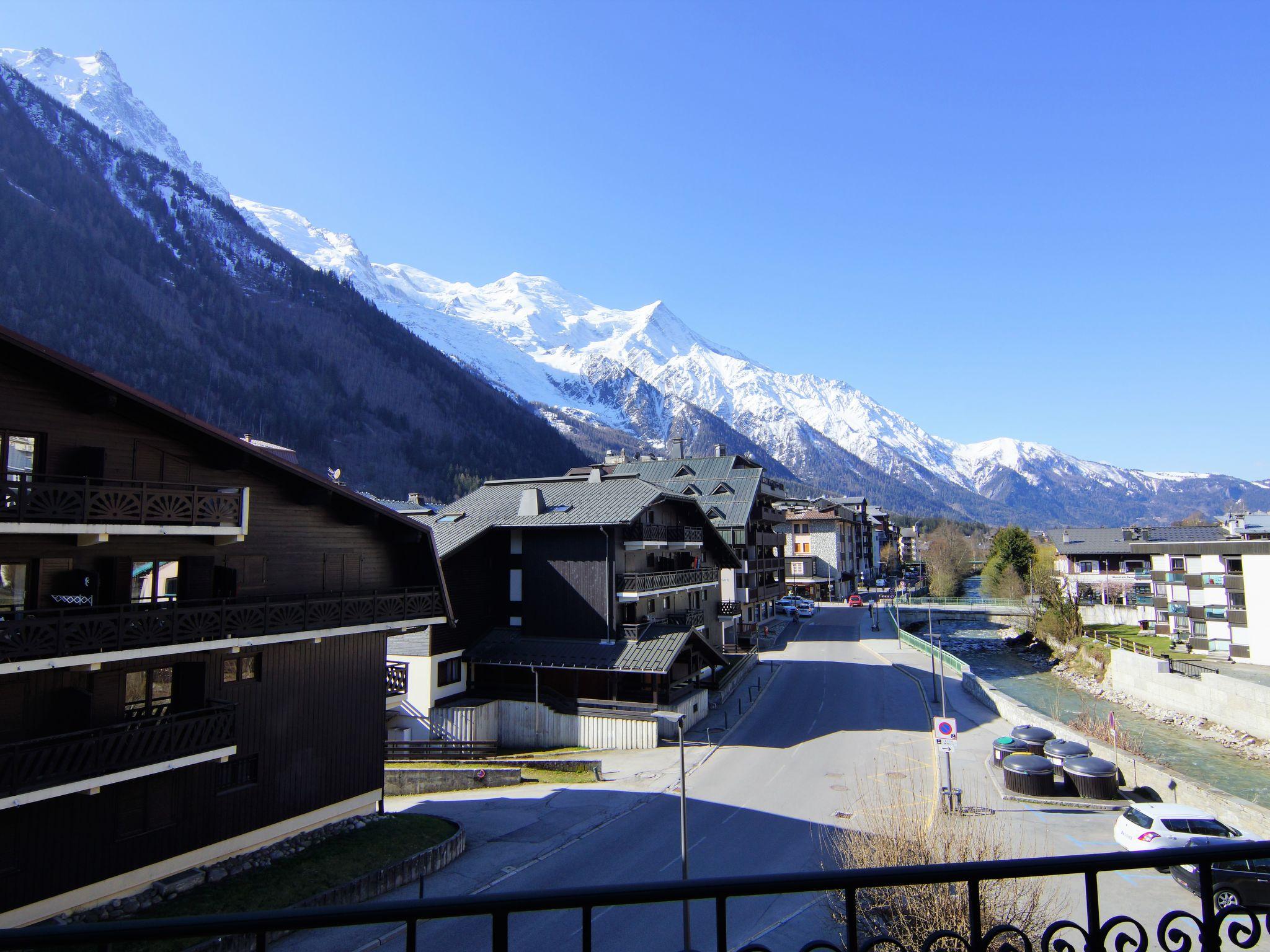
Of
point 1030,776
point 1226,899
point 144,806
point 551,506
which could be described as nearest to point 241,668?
point 144,806

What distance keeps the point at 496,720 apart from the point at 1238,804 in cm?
3067

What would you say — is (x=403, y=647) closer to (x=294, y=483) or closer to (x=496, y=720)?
(x=496, y=720)

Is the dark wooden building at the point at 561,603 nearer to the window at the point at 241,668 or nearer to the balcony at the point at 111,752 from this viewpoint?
the window at the point at 241,668

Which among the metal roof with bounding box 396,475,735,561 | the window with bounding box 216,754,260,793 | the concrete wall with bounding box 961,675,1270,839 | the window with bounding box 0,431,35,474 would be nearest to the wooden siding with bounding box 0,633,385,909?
the window with bounding box 216,754,260,793

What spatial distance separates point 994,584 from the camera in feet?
372

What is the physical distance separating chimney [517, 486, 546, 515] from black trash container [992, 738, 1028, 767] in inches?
1021

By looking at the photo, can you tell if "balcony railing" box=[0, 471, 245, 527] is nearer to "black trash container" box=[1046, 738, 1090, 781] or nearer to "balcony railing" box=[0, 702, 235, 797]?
"balcony railing" box=[0, 702, 235, 797]

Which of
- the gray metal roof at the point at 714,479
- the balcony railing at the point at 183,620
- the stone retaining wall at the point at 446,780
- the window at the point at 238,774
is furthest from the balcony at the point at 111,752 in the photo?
the gray metal roof at the point at 714,479

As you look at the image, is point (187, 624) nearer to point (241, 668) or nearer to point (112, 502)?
point (241, 668)

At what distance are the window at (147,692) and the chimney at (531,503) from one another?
24.8 meters

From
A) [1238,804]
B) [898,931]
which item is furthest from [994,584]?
[898,931]

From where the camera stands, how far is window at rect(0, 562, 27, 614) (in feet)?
54.3

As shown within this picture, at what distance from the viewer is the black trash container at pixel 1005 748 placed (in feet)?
109

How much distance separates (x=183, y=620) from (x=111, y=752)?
3.14 m
